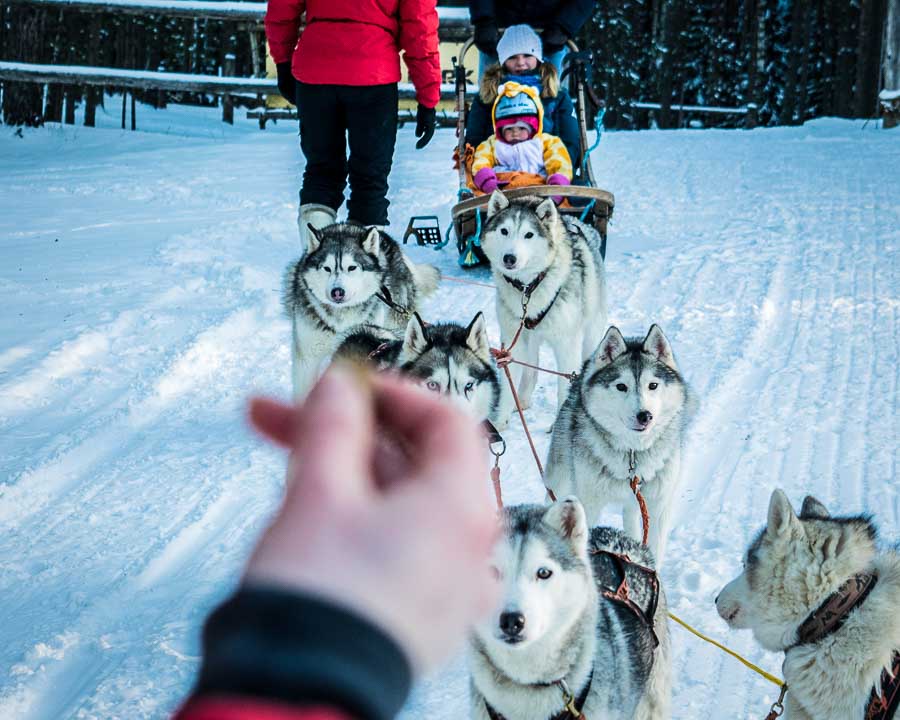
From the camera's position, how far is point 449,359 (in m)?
3.20

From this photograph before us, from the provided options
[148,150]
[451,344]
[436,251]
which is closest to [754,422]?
[451,344]

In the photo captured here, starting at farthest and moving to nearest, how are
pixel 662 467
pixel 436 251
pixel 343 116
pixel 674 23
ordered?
1. pixel 674 23
2. pixel 436 251
3. pixel 343 116
4. pixel 662 467

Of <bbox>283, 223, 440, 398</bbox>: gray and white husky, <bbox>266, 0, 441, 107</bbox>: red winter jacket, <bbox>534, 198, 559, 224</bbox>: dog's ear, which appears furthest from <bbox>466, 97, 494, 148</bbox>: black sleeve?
<bbox>283, 223, 440, 398</bbox>: gray and white husky

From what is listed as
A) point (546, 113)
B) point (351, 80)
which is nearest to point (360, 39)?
point (351, 80)

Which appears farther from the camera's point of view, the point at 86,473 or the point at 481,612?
the point at 86,473

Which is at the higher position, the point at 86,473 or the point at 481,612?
the point at 481,612

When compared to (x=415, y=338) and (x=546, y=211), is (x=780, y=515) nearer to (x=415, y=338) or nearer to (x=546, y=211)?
(x=415, y=338)

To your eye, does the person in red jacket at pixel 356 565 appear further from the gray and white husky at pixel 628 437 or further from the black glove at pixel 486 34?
the black glove at pixel 486 34

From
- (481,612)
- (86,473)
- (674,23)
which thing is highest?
(674,23)

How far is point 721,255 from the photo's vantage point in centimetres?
672

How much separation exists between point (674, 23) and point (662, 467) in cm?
2721

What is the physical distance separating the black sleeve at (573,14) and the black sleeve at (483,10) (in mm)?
502

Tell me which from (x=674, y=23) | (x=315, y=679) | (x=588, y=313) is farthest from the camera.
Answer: (x=674, y=23)

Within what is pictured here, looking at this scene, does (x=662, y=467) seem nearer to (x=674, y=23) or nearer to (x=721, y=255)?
(x=721, y=255)
